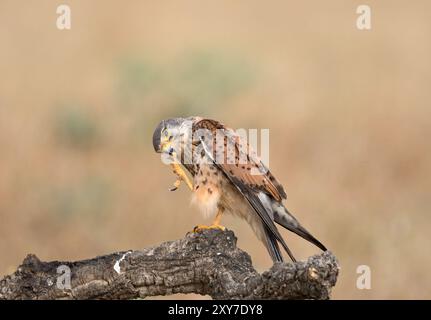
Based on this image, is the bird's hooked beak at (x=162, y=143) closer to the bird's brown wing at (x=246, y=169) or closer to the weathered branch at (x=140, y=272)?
the bird's brown wing at (x=246, y=169)

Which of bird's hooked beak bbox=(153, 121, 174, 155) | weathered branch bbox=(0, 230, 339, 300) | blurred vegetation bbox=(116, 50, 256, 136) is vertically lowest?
weathered branch bbox=(0, 230, 339, 300)

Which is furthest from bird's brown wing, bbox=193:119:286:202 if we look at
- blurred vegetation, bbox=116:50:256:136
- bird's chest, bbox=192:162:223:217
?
blurred vegetation, bbox=116:50:256:136

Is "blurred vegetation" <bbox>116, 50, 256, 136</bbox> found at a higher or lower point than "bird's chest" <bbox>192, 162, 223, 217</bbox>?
higher

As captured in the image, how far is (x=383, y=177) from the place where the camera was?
11898 millimetres

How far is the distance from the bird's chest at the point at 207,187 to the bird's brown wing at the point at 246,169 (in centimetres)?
10

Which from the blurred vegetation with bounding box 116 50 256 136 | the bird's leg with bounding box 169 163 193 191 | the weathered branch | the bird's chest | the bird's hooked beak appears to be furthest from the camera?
the blurred vegetation with bounding box 116 50 256 136

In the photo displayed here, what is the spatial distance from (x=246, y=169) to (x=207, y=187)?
0.29 m

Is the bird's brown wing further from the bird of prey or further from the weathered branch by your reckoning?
the weathered branch

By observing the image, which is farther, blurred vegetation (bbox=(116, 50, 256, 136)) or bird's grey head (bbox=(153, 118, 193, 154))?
blurred vegetation (bbox=(116, 50, 256, 136))

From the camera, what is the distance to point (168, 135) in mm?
6633

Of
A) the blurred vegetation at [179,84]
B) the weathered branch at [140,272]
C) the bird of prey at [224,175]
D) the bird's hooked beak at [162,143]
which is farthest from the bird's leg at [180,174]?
the blurred vegetation at [179,84]

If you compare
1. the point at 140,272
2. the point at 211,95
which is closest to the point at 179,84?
the point at 211,95

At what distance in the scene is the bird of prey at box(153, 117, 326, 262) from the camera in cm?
643

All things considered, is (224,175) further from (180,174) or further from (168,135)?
(168,135)
